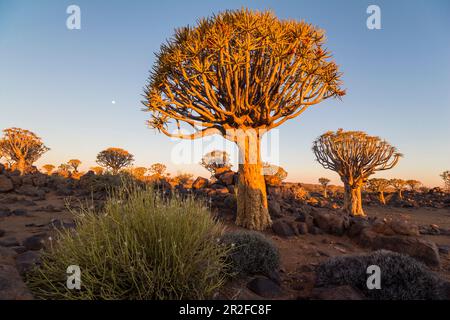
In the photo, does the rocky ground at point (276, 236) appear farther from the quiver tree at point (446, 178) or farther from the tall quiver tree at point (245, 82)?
the quiver tree at point (446, 178)

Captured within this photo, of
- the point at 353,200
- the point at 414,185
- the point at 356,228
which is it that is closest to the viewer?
the point at 356,228

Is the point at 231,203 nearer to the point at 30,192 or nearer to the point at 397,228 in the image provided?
the point at 397,228

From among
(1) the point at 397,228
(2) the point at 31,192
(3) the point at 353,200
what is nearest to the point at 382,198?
(3) the point at 353,200

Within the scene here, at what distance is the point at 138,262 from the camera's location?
259 centimetres

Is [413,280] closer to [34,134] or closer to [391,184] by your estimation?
[391,184]

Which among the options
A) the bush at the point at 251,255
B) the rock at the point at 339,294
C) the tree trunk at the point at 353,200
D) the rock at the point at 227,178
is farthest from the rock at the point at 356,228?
the tree trunk at the point at 353,200

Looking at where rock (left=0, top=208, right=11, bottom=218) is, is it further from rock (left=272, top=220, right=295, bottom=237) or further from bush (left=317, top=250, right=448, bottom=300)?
bush (left=317, top=250, right=448, bottom=300)

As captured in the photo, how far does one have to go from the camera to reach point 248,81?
752cm

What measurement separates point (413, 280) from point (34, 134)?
3637 centimetres

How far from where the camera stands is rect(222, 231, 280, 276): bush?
4.07m

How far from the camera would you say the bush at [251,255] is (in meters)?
4.07

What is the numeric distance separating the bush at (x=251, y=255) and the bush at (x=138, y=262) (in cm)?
82

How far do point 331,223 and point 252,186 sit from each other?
2742mm
